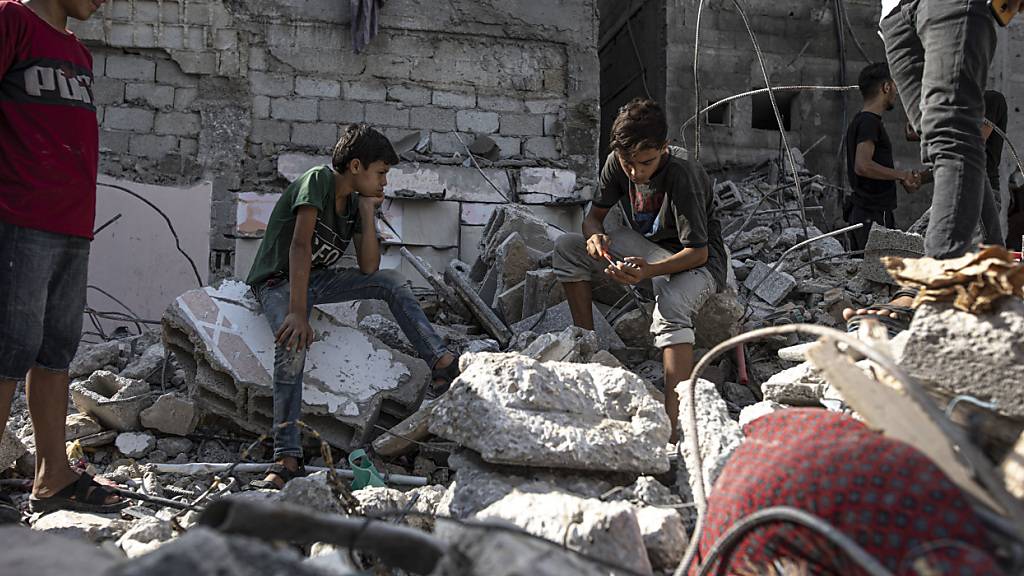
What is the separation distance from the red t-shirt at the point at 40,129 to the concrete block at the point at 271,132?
4.25m

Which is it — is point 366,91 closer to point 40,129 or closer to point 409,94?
point 409,94

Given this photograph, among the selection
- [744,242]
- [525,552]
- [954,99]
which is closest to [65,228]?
[525,552]

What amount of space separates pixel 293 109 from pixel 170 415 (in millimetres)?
3884

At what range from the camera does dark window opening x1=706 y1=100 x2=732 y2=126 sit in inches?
Result: 366

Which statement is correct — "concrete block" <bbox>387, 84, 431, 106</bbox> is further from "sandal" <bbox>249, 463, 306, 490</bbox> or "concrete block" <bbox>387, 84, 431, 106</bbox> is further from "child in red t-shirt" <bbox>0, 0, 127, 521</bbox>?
"sandal" <bbox>249, 463, 306, 490</bbox>

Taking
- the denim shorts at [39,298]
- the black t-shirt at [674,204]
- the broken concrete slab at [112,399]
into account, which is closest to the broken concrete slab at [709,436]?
the black t-shirt at [674,204]

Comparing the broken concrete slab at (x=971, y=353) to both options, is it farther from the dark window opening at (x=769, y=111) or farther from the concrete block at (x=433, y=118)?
the dark window opening at (x=769, y=111)

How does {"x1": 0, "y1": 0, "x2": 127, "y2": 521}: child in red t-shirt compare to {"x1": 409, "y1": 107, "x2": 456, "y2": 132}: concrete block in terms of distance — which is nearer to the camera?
{"x1": 0, "y1": 0, "x2": 127, "y2": 521}: child in red t-shirt

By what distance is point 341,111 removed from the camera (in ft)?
23.5

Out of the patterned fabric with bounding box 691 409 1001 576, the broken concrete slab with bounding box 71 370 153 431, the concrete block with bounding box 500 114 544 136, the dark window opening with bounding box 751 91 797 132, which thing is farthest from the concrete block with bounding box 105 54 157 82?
the patterned fabric with bounding box 691 409 1001 576

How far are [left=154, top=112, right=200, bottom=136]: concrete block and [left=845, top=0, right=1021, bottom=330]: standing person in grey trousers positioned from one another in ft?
19.4

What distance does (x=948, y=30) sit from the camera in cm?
272

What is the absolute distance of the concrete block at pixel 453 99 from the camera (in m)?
7.32

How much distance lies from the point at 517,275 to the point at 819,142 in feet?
19.0
